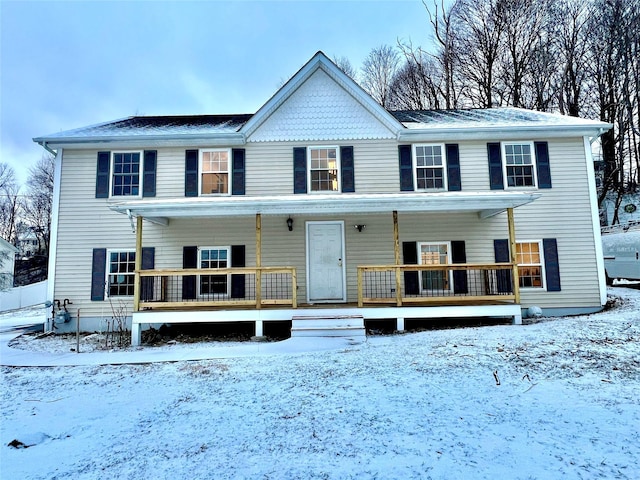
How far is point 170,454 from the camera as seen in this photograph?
299 centimetres

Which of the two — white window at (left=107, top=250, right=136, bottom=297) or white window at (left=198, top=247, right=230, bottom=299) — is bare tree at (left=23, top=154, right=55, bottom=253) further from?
white window at (left=198, top=247, right=230, bottom=299)

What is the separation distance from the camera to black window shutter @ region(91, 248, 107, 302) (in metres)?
9.30

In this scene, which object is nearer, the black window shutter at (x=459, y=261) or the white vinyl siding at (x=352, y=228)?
the black window shutter at (x=459, y=261)

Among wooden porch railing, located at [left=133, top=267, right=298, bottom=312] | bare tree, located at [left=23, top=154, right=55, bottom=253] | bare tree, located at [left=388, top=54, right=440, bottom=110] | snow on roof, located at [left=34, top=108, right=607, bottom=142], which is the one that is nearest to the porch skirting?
wooden porch railing, located at [left=133, top=267, right=298, bottom=312]

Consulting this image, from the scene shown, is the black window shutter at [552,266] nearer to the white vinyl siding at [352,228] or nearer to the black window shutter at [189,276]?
the white vinyl siding at [352,228]

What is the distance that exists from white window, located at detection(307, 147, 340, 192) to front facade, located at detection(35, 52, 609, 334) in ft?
0.13

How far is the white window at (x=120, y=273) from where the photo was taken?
939cm

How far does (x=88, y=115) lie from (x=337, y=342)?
282ft

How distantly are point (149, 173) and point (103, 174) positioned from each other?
3.95 feet

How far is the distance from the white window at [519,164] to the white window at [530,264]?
163cm

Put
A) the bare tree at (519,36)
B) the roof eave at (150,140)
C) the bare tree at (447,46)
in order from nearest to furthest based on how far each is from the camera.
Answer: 1. the roof eave at (150,140)
2. the bare tree at (519,36)
3. the bare tree at (447,46)

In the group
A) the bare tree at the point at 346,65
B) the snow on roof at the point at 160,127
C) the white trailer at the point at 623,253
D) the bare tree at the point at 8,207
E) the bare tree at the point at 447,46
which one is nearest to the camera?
the snow on roof at the point at 160,127

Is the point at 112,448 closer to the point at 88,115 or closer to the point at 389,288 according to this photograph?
the point at 389,288

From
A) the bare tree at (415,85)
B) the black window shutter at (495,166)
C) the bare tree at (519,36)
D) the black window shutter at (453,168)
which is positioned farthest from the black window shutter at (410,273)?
the bare tree at (415,85)
